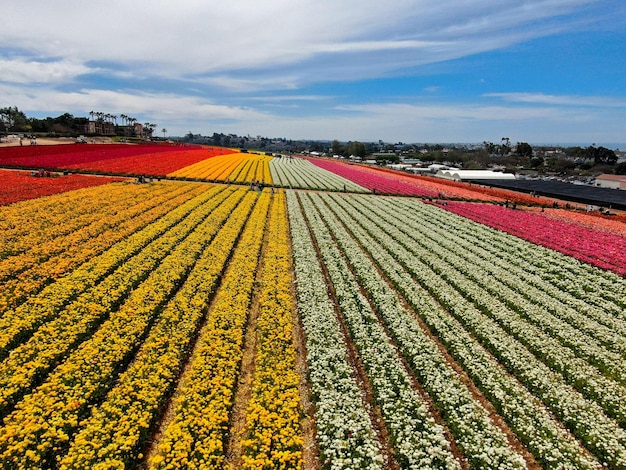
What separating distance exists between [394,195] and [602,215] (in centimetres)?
2615

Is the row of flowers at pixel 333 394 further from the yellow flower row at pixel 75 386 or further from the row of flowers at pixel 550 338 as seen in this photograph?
the row of flowers at pixel 550 338

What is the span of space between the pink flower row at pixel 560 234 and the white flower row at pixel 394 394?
19440mm

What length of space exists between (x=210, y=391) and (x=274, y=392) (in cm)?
182

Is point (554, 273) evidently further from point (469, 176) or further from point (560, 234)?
point (469, 176)

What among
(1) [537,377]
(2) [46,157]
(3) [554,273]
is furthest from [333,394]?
(2) [46,157]

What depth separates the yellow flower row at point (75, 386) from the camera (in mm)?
8516

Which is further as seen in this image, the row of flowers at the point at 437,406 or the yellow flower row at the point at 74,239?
the yellow flower row at the point at 74,239

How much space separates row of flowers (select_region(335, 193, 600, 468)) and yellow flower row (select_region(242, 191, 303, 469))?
15.5ft

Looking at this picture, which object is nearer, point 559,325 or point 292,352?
point 292,352

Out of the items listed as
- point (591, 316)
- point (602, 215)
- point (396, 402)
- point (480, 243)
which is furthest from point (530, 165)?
point (396, 402)

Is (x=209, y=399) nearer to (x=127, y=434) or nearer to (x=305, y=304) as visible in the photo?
(x=127, y=434)

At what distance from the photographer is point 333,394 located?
11.3 meters

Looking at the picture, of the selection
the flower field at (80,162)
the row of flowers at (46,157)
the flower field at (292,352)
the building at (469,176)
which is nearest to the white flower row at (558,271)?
the flower field at (292,352)

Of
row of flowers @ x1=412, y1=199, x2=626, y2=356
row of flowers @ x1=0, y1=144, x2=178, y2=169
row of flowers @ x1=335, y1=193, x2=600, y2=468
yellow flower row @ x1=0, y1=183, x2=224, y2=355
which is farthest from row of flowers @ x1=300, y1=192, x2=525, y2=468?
row of flowers @ x1=0, y1=144, x2=178, y2=169
